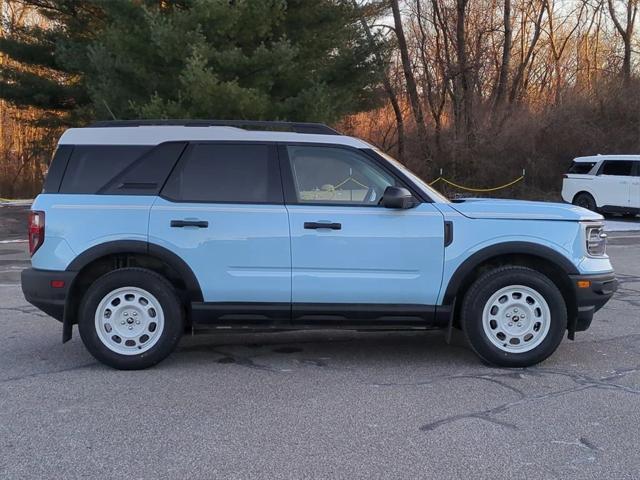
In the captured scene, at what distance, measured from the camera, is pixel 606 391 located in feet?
17.4

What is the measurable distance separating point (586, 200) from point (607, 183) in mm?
922

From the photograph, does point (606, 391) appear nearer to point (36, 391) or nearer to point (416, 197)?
point (416, 197)

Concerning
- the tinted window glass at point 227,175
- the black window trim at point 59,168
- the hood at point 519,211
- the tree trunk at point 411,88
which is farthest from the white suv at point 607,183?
the black window trim at point 59,168

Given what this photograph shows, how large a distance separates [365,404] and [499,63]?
33836mm

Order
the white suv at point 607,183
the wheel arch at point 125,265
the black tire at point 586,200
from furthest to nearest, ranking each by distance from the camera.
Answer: the black tire at point 586,200 < the white suv at point 607,183 < the wheel arch at point 125,265

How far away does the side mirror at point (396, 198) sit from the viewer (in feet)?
18.5

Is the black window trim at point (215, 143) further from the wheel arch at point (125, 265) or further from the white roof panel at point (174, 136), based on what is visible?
the wheel arch at point (125, 265)

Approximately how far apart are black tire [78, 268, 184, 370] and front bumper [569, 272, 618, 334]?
10.8ft

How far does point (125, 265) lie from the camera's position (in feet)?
19.6

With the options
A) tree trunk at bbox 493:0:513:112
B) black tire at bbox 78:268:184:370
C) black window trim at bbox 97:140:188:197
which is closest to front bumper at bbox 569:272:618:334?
black tire at bbox 78:268:184:370

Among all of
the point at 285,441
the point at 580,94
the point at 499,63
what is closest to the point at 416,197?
the point at 285,441

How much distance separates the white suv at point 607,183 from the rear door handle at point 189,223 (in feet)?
59.0

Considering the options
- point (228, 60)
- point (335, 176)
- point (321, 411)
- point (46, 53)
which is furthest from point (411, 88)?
point (321, 411)

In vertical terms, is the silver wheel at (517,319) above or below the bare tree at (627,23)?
below
